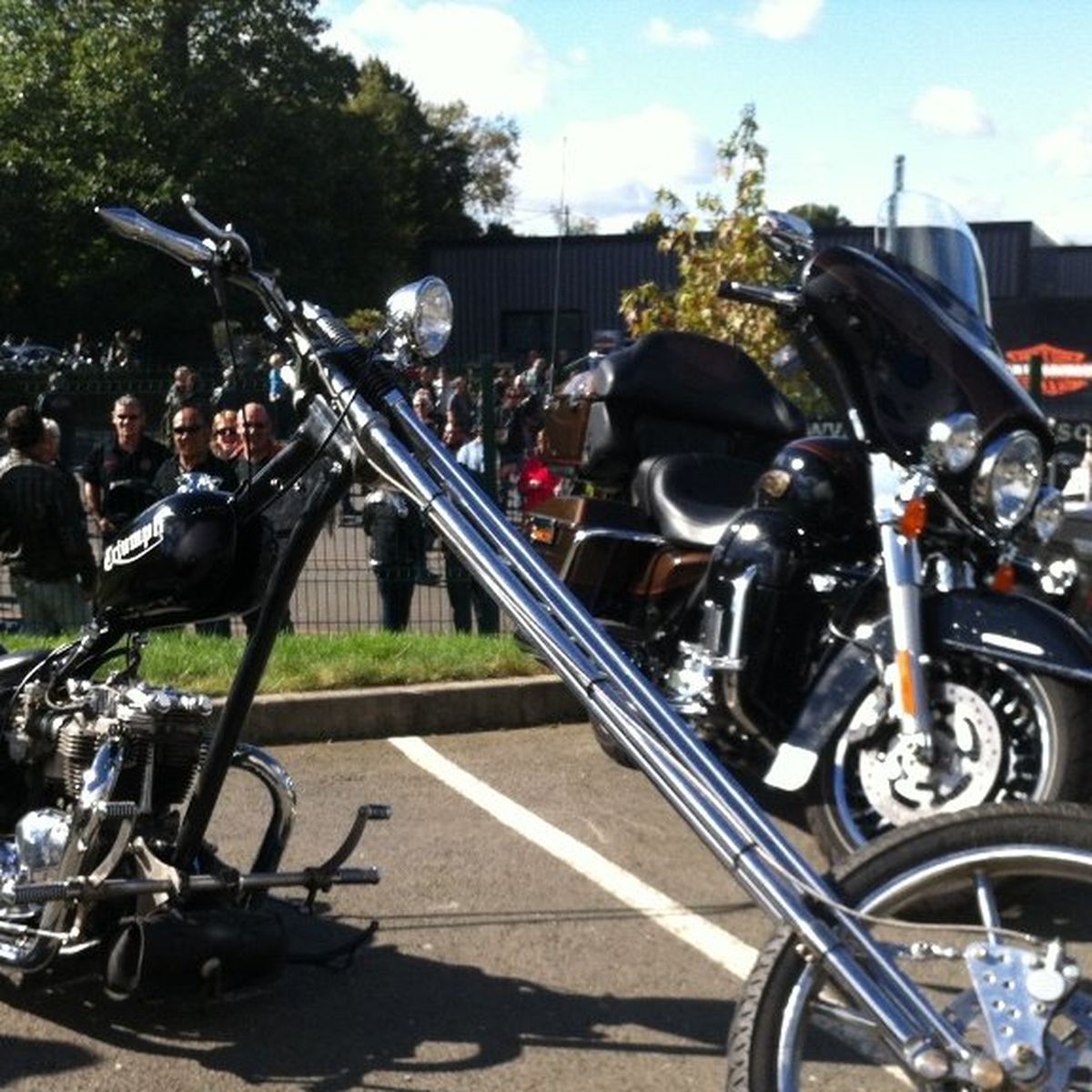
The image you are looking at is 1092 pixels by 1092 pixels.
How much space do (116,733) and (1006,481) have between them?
2660 mm

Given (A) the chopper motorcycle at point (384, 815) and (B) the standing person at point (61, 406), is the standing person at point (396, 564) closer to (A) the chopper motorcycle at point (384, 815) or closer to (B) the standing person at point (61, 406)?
(B) the standing person at point (61, 406)

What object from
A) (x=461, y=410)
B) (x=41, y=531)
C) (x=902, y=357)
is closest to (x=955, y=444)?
(x=902, y=357)

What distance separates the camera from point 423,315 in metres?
3.80

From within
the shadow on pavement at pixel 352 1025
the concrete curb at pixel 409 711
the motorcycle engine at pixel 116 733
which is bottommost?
the shadow on pavement at pixel 352 1025

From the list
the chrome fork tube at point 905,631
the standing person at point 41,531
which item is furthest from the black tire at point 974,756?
the standing person at point 41,531

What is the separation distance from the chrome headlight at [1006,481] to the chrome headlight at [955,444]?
0.05 meters

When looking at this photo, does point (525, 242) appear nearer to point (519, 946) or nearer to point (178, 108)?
point (178, 108)

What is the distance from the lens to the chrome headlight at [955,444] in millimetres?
5324

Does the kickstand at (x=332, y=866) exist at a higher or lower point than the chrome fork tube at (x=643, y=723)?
lower

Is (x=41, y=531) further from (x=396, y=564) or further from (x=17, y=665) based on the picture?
(x=17, y=665)

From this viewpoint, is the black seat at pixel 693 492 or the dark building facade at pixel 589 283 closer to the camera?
the black seat at pixel 693 492

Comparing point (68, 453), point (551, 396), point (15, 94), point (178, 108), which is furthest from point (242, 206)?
point (551, 396)

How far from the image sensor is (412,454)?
11.5 ft

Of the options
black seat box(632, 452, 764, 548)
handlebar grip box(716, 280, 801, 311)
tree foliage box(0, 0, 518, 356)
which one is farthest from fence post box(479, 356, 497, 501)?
tree foliage box(0, 0, 518, 356)
